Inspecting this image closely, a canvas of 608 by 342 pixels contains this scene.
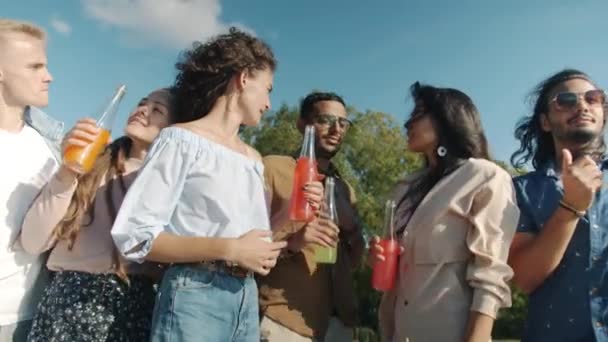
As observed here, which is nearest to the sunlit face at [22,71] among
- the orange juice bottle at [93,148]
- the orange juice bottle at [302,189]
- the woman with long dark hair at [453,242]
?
the orange juice bottle at [93,148]

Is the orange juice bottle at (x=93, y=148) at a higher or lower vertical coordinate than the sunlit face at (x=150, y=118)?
lower

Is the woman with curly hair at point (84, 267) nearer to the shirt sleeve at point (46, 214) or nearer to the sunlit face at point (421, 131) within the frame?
the shirt sleeve at point (46, 214)

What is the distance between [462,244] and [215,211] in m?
1.30

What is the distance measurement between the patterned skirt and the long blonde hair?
10 cm

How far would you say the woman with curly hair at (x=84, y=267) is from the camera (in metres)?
2.79

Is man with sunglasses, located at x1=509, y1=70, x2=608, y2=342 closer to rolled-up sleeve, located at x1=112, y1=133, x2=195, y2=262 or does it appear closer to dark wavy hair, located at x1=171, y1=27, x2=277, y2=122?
dark wavy hair, located at x1=171, y1=27, x2=277, y2=122

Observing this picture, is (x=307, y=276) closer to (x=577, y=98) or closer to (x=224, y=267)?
(x=224, y=267)

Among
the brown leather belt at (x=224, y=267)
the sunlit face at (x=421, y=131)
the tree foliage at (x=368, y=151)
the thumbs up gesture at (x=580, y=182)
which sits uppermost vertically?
the tree foliage at (x=368, y=151)

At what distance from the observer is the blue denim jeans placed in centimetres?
245

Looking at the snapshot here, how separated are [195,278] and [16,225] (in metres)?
1.12

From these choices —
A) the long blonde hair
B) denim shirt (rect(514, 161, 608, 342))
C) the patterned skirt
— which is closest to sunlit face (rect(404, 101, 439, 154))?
denim shirt (rect(514, 161, 608, 342))

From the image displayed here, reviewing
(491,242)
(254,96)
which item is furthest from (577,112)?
(254,96)

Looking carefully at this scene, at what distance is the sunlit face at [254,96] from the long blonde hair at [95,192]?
2.50 feet

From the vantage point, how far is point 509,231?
299 cm
